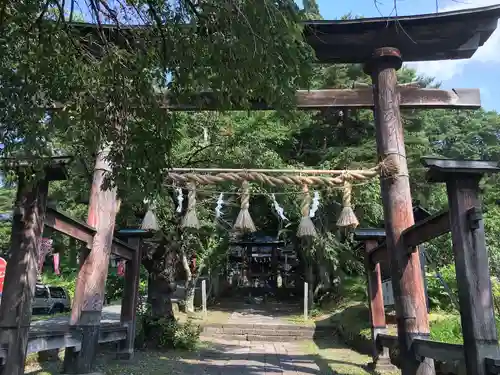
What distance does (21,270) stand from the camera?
3660mm

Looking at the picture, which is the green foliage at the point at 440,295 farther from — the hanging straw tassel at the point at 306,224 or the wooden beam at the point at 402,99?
the wooden beam at the point at 402,99

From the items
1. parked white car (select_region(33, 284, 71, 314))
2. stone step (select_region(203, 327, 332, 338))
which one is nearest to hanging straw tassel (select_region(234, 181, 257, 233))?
stone step (select_region(203, 327, 332, 338))

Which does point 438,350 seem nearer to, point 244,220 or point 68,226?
point 244,220

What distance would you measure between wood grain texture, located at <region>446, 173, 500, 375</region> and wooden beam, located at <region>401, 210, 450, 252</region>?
1.06 ft

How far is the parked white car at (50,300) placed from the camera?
19828mm

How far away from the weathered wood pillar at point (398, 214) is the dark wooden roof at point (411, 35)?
186mm

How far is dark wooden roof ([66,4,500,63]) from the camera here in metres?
5.41

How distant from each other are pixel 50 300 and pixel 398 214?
63.8 feet

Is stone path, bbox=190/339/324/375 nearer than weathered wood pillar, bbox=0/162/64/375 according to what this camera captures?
No

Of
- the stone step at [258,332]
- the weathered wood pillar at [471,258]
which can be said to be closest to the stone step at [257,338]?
the stone step at [258,332]

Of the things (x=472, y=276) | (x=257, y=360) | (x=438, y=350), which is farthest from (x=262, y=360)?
(x=472, y=276)

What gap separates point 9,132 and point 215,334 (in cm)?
942

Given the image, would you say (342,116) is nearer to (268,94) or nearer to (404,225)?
(404,225)

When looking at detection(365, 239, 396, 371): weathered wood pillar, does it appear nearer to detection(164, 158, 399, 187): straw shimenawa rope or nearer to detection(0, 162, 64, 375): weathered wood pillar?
detection(164, 158, 399, 187): straw shimenawa rope
